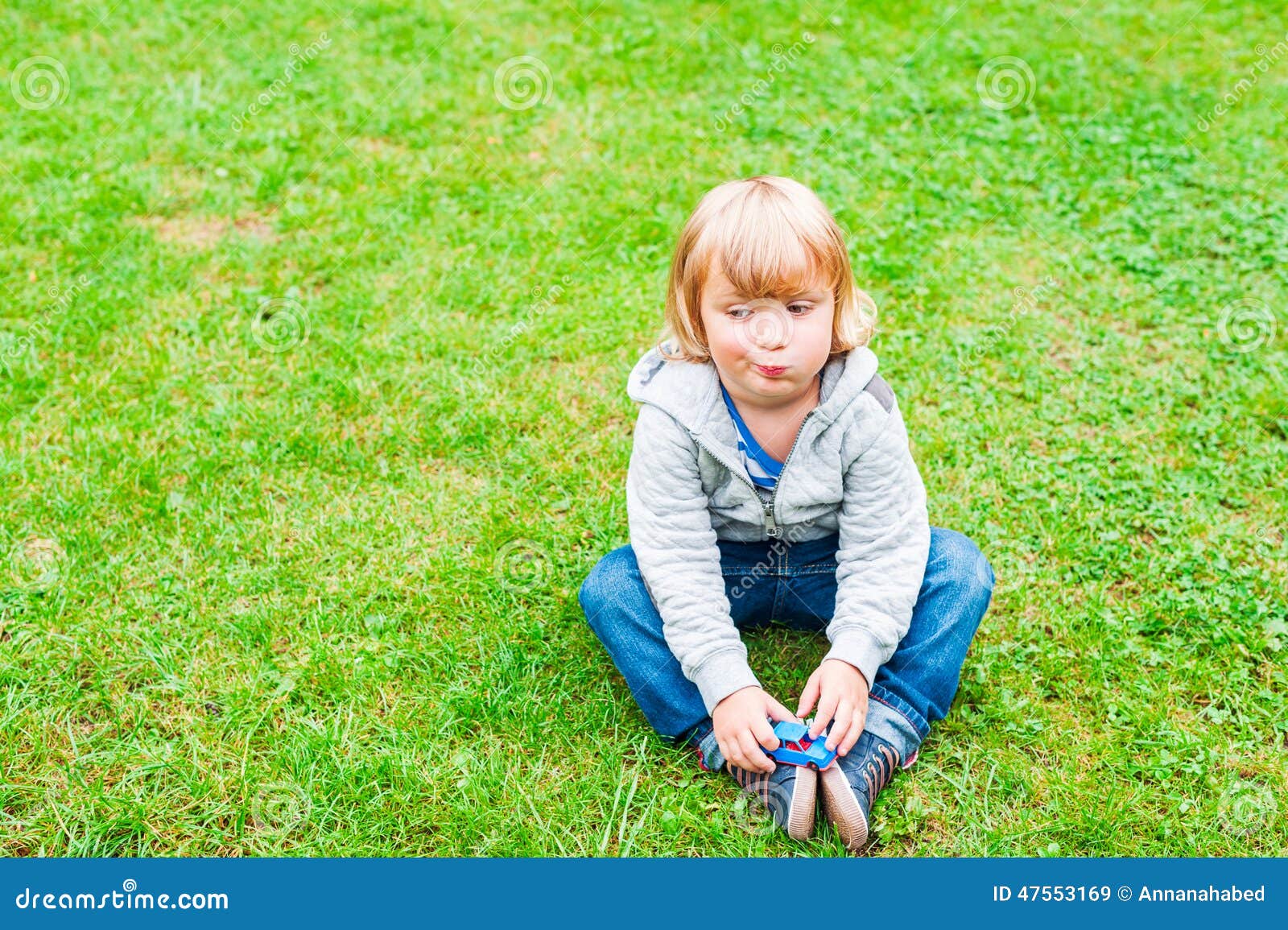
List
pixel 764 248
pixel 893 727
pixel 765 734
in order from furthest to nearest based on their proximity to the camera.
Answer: pixel 893 727
pixel 765 734
pixel 764 248

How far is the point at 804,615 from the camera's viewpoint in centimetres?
272

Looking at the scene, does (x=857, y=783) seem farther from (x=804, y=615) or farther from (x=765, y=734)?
(x=804, y=615)

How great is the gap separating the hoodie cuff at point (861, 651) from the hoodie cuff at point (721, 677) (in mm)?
185

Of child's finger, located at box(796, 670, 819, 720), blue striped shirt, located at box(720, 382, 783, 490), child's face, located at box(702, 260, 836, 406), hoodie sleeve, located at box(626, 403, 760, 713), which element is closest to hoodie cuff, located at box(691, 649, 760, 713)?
hoodie sleeve, located at box(626, 403, 760, 713)

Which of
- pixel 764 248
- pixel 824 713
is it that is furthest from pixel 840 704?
pixel 764 248

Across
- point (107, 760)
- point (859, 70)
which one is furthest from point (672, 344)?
point (859, 70)

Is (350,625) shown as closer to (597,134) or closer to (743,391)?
(743,391)

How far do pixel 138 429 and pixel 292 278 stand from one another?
2.89 feet

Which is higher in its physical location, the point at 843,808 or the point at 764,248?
the point at 764,248

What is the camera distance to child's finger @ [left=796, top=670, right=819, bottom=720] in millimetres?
2359

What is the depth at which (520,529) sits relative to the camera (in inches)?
122

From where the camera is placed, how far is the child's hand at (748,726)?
2.34 metres

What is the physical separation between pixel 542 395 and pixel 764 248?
1468 mm

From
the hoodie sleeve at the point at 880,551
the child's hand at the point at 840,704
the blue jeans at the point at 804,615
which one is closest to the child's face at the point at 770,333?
the hoodie sleeve at the point at 880,551
